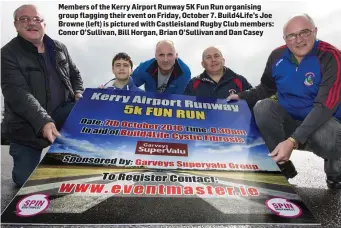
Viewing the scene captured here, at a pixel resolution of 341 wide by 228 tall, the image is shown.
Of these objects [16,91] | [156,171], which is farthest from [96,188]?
[16,91]

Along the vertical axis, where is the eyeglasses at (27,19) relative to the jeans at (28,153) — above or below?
above

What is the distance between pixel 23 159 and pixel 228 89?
1964 mm

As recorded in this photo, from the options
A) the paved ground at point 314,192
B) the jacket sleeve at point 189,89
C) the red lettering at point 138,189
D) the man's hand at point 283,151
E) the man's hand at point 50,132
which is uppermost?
the jacket sleeve at point 189,89

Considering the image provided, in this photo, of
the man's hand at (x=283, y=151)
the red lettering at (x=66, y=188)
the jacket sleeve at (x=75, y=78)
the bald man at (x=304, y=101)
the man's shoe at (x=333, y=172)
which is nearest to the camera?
the red lettering at (x=66, y=188)

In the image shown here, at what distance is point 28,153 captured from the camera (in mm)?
2721

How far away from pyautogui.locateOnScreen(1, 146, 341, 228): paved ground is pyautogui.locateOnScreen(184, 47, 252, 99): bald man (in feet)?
3.26

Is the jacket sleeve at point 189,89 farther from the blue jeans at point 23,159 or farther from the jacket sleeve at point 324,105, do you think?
the blue jeans at point 23,159

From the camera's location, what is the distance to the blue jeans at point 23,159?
2.55m

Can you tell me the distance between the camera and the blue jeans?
2.55 meters

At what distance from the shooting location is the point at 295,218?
4.98 feet

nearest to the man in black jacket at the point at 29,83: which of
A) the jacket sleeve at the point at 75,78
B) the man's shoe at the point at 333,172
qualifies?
the jacket sleeve at the point at 75,78

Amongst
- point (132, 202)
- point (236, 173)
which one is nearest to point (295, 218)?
point (236, 173)

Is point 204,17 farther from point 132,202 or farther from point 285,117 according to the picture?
point 132,202

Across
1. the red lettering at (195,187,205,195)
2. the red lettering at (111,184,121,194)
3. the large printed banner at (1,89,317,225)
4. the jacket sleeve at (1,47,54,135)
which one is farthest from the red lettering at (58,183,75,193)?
the jacket sleeve at (1,47,54,135)
